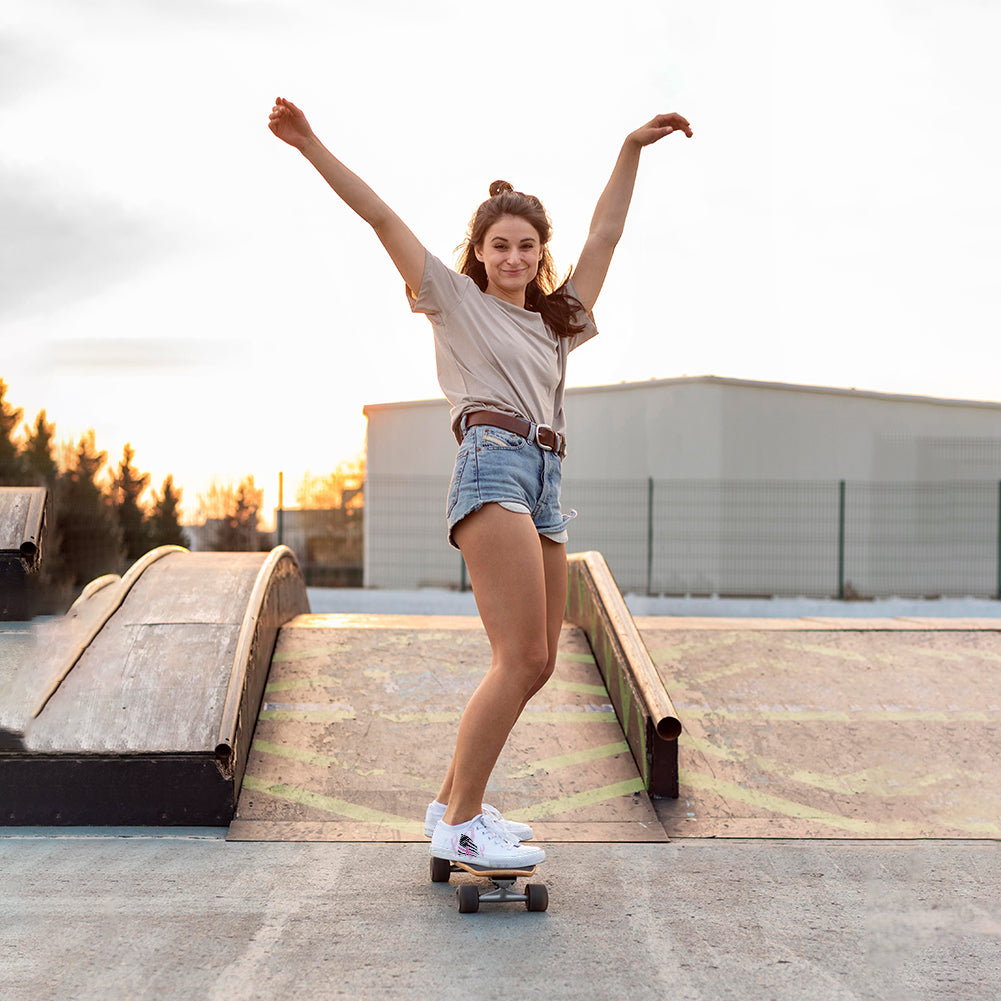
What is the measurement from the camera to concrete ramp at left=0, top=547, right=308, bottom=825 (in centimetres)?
306

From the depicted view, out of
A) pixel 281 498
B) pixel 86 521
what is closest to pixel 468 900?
pixel 281 498

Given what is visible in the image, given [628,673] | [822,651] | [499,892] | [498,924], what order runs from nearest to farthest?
[498,924] → [499,892] → [628,673] → [822,651]

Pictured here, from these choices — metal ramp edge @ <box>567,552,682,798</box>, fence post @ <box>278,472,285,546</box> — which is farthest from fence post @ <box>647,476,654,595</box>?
metal ramp edge @ <box>567,552,682,798</box>

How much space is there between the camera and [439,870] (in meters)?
2.52

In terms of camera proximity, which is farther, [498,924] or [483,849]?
[483,849]

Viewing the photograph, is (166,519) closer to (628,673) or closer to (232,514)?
(232,514)

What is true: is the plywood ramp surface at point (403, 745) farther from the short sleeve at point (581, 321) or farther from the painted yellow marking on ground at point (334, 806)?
the short sleeve at point (581, 321)

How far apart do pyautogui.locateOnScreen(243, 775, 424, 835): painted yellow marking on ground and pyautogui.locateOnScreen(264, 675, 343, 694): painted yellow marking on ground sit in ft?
2.35

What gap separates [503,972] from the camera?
1.94 m

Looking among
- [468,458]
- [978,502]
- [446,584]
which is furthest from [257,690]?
[978,502]

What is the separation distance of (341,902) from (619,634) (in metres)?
1.99

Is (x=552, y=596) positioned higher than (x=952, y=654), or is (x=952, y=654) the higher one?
(x=552, y=596)

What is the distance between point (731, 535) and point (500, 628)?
12410mm

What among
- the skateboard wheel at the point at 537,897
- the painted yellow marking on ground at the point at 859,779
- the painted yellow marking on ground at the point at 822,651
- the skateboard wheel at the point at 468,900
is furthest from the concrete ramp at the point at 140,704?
the painted yellow marking on ground at the point at 822,651
